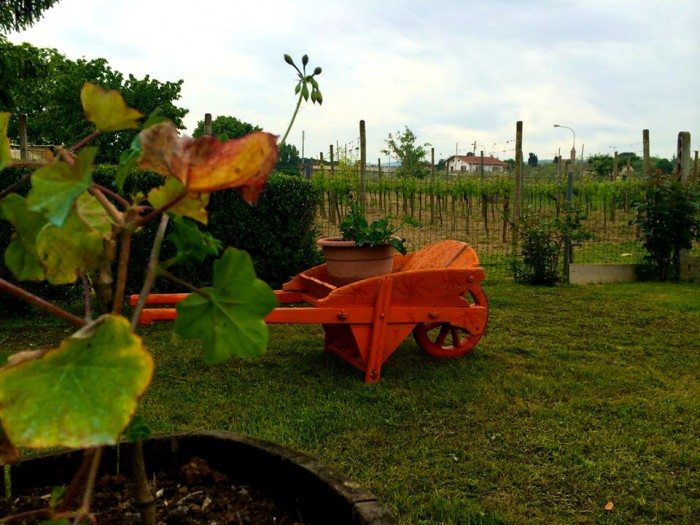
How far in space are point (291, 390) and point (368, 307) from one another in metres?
0.64

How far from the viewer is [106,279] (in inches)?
26.0

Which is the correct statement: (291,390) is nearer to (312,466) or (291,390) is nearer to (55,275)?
(312,466)

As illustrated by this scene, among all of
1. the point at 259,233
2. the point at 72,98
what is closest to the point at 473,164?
the point at 72,98

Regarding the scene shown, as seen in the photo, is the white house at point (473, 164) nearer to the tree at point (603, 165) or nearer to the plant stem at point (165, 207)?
the tree at point (603, 165)

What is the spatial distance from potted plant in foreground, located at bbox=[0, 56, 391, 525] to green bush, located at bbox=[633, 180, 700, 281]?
814cm

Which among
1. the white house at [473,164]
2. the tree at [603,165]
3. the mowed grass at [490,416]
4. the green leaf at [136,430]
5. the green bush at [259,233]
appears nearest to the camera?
the green leaf at [136,430]

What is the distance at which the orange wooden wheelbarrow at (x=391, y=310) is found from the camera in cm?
380

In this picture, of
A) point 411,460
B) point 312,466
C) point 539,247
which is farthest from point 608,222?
point 312,466

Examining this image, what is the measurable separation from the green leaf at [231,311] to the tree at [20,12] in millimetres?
18334

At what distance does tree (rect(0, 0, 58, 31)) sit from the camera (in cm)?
1653

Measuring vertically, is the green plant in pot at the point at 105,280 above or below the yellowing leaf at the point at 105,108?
below

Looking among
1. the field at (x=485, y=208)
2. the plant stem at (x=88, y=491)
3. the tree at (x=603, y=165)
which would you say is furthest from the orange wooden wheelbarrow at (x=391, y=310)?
the tree at (x=603, y=165)

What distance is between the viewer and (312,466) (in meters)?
1.08

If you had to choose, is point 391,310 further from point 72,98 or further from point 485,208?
point 72,98
